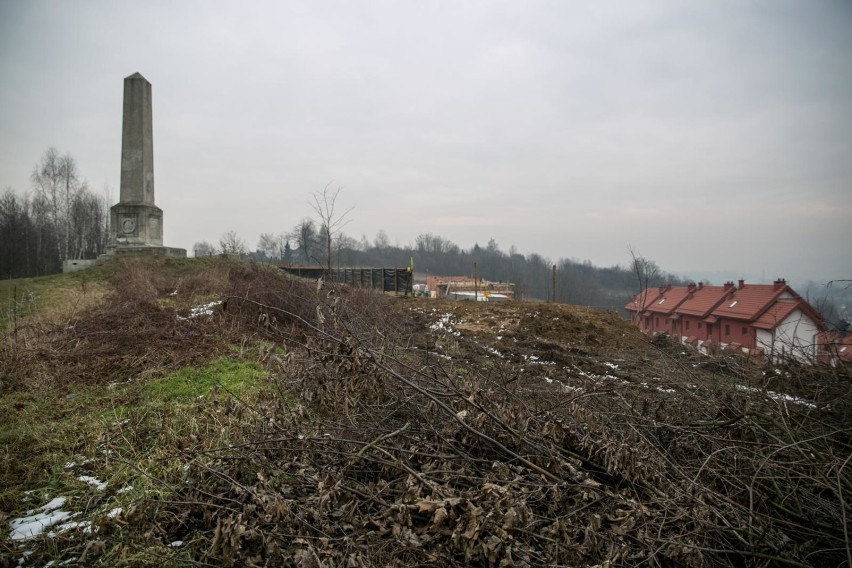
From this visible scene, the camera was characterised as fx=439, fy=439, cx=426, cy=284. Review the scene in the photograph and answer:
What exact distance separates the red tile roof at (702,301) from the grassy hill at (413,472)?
29914 mm

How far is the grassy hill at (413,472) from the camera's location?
2.34m

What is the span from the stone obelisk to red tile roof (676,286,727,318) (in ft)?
108

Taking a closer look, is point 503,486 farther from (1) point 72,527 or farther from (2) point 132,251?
(2) point 132,251

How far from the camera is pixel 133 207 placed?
16828 millimetres

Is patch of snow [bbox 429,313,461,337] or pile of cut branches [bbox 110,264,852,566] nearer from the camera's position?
pile of cut branches [bbox 110,264,852,566]

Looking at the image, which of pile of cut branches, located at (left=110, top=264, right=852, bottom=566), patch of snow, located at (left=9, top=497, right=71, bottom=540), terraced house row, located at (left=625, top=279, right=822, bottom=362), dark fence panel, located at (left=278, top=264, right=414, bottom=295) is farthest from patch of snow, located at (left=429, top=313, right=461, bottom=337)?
patch of snow, located at (left=9, top=497, right=71, bottom=540)

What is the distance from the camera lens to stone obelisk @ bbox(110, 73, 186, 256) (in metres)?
16.5

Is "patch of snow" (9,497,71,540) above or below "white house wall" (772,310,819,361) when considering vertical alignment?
below

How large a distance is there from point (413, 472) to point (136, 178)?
18500 millimetres

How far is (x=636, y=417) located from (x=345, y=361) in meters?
2.42

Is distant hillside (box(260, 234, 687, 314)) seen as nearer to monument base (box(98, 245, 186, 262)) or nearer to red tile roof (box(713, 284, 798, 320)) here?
red tile roof (box(713, 284, 798, 320))

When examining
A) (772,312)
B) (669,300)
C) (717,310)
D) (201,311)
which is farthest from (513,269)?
(201,311)

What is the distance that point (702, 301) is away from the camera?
106 ft

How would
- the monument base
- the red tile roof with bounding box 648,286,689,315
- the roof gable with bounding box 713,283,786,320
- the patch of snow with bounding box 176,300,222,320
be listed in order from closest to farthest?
1. the patch of snow with bounding box 176,300,222,320
2. the monument base
3. the roof gable with bounding box 713,283,786,320
4. the red tile roof with bounding box 648,286,689,315
